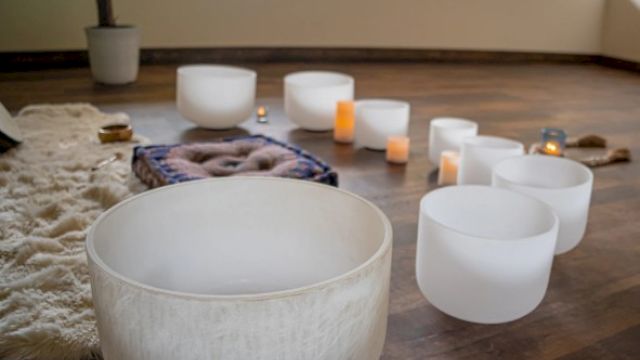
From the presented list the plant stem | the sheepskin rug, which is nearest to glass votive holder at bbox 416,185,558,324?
the sheepskin rug

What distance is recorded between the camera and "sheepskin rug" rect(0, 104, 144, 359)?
2.99 feet

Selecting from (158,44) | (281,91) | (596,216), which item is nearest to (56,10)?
(158,44)

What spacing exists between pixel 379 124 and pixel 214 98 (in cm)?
59

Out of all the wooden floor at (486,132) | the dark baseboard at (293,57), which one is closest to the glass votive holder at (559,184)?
the wooden floor at (486,132)

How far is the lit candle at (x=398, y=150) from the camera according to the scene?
188 cm

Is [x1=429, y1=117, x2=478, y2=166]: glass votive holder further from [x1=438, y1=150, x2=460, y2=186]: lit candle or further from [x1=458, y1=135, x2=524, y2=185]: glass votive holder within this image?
[x1=458, y1=135, x2=524, y2=185]: glass votive holder

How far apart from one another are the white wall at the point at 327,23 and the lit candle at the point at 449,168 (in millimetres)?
2553

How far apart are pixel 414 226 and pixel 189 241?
741mm

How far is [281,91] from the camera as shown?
303 centimetres

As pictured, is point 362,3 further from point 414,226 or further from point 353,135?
point 414,226

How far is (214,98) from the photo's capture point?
213 centimetres

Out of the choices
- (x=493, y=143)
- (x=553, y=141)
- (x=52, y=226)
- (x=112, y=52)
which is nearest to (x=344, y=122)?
(x=493, y=143)

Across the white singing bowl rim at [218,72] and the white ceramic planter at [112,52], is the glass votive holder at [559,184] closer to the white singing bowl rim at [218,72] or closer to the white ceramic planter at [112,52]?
the white singing bowl rim at [218,72]

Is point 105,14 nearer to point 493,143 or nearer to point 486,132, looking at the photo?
point 486,132
